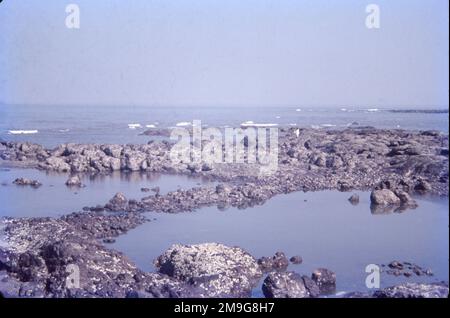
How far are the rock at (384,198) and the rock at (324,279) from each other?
456 centimetres

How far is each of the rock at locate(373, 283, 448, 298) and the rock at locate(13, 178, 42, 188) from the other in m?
11.1

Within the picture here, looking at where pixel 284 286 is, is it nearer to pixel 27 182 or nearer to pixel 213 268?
pixel 213 268

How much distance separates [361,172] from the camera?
14.9 metres

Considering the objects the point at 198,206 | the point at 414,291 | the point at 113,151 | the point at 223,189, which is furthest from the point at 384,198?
the point at 113,151

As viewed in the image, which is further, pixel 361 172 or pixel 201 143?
pixel 201 143

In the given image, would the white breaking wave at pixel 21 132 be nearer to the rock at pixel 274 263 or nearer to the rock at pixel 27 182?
the rock at pixel 27 182

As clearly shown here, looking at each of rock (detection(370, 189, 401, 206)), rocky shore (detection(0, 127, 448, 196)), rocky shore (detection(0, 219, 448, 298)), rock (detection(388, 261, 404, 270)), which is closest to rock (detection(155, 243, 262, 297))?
rocky shore (detection(0, 219, 448, 298))

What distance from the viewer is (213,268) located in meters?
8.18

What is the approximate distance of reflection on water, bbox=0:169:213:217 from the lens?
12320 mm

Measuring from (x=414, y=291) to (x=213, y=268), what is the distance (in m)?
3.06

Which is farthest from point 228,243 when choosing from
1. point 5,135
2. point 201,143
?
point 5,135

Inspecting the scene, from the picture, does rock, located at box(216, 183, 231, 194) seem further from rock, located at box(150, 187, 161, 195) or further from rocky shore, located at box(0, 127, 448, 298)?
rock, located at box(150, 187, 161, 195)

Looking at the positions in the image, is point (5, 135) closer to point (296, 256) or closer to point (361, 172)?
point (361, 172)
